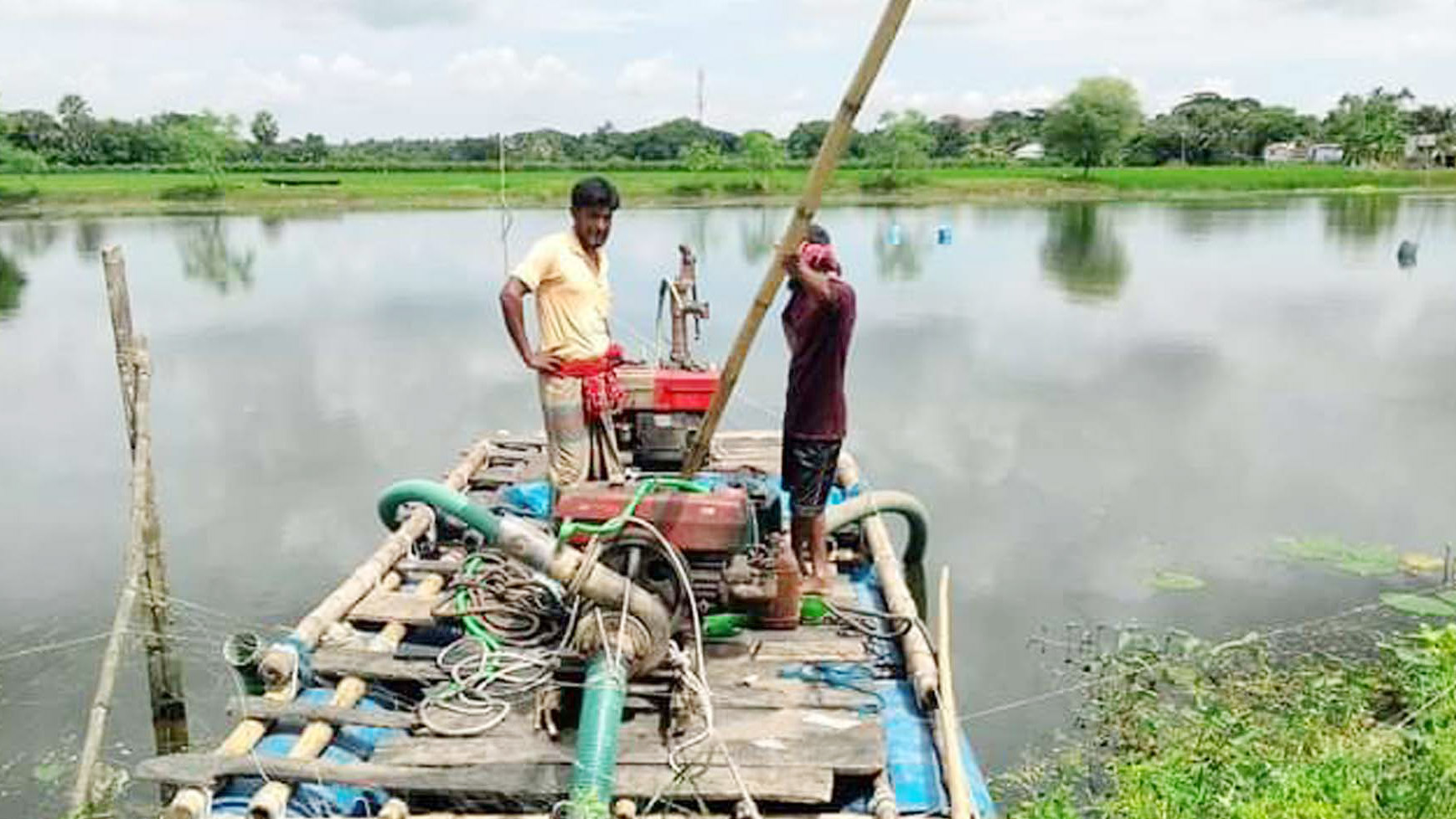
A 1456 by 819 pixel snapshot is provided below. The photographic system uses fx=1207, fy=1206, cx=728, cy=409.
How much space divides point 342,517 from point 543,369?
15.3 feet

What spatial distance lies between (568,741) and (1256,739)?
271 cm

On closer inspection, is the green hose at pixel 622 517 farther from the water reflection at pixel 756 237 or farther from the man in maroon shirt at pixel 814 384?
the water reflection at pixel 756 237

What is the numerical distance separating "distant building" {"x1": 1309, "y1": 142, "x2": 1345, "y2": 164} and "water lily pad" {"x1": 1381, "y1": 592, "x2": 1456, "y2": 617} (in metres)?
73.5

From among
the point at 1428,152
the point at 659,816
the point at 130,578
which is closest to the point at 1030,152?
the point at 1428,152

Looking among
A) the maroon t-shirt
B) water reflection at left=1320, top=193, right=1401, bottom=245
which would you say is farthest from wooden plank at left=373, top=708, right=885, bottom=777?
water reflection at left=1320, top=193, right=1401, bottom=245

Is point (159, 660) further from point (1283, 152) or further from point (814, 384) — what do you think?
point (1283, 152)

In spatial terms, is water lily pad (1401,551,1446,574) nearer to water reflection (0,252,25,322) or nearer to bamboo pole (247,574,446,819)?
bamboo pole (247,574,446,819)

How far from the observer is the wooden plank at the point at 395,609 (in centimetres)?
479

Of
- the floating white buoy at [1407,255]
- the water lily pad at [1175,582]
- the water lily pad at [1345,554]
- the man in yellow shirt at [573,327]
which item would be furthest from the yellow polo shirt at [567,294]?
the floating white buoy at [1407,255]

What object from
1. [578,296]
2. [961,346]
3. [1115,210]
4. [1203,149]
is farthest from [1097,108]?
[578,296]

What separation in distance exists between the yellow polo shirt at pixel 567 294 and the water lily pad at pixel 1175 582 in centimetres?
437

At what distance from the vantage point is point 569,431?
500 cm

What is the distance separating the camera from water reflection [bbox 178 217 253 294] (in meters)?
23.2

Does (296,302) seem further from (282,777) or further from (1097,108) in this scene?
(1097,108)
